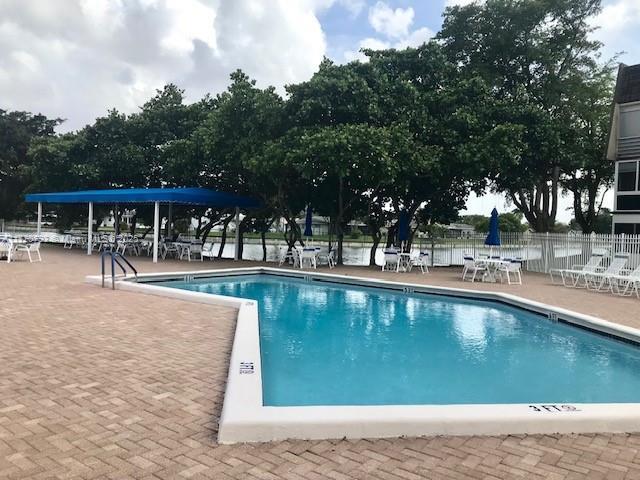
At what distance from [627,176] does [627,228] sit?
74.3 inches

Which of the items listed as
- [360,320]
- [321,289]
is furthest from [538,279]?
[360,320]

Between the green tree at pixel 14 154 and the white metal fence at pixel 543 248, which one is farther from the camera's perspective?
the green tree at pixel 14 154

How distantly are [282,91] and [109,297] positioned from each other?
35.1ft

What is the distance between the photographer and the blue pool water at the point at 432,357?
5543 millimetres

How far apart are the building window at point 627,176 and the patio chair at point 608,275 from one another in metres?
5.36

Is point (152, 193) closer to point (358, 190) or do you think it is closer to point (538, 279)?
point (358, 190)

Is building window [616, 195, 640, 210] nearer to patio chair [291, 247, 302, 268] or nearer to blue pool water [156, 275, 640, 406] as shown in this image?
blue pool water [156, 275, 640, 406]

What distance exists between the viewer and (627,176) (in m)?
18.6

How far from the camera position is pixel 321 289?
1396cm

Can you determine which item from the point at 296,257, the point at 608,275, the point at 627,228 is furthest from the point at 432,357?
the point at 627,228

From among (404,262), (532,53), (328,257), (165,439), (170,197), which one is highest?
(532,53)

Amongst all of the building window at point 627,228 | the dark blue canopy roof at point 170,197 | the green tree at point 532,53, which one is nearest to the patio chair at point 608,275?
the building window at point 627,228

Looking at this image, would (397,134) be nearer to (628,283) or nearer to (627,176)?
(628,283)

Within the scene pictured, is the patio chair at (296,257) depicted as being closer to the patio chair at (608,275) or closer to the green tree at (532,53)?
the green tree at (532,53)
